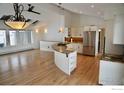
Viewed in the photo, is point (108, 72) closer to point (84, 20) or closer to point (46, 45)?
point (84, 20)

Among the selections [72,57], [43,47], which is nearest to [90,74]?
[72,57]

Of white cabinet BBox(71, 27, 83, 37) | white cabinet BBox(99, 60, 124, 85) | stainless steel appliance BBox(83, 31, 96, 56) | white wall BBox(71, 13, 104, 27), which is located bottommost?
white cabinet BBox(99, 60, 124, 85)

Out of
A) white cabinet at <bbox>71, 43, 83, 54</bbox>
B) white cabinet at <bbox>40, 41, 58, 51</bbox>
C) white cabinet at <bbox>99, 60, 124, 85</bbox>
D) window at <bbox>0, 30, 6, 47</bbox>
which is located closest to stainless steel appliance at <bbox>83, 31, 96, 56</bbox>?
white cabinet at <bbox>71, 43, 83, 54</bbox>

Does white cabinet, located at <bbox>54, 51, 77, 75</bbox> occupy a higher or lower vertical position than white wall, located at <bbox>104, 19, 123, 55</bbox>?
lower

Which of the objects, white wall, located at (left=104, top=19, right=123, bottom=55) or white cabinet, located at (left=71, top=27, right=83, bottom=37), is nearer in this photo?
white wall, located at (left=104, top=19, right=123, bottom=55)

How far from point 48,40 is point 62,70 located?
596 cm

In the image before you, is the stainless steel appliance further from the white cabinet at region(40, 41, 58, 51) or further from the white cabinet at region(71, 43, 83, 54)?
the white cabinet at region(40, 41, 58, 51)

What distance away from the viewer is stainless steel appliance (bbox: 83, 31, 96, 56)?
326 inches

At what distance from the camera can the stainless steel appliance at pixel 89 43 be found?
8.28 m

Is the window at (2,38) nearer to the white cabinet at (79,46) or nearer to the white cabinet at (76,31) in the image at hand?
the white cabinet at (79,46)

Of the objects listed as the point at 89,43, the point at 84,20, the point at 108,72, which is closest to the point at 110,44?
the point at 108,72

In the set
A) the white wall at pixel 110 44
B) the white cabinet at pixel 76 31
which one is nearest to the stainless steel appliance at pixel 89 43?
the white cabinet at pixel 76 31
